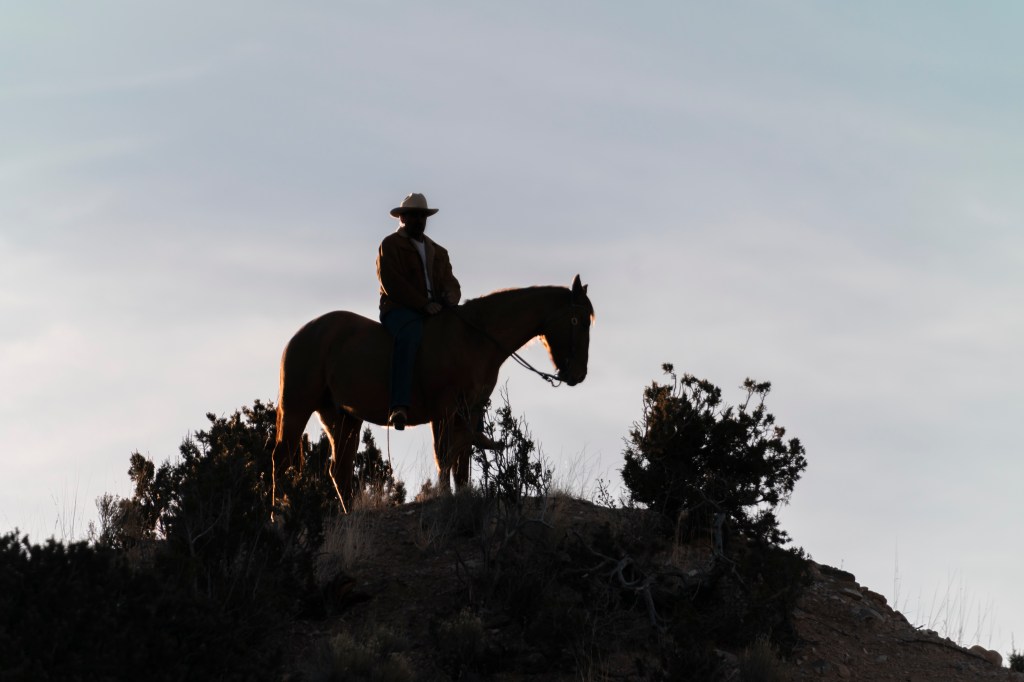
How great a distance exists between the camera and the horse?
41.5ft

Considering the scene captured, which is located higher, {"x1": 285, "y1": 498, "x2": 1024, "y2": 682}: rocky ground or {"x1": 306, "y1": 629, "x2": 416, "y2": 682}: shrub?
{"x1": 285, "y1": 498, "x2": 1024, "y2": 682}: rocky ground

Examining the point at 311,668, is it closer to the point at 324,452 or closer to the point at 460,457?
the point at 460,457

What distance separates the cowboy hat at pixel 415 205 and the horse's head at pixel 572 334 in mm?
1808

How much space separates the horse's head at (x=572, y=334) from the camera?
12828 mm

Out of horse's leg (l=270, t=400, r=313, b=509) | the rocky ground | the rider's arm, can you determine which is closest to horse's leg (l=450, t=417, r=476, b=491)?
the rocky ground

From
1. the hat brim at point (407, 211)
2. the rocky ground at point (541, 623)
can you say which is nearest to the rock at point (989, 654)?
the rocky ground at point (541, 623)

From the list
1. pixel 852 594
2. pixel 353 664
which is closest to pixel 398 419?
pixel 353 664

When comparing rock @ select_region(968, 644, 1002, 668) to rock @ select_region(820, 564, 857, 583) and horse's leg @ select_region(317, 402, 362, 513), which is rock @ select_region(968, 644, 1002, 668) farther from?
horse's leg @ select_region(317, 402, 362, 513)

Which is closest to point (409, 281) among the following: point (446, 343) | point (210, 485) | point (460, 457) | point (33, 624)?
point (446, 343)

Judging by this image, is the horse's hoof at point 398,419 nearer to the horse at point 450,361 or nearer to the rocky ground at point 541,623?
the horse at point 450,361

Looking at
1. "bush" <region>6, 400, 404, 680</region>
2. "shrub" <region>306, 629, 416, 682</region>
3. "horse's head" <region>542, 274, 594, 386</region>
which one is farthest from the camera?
"horse's head" <region>542, 274, 594, 386</region>

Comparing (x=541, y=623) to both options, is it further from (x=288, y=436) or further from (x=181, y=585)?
(x=288, y=436)

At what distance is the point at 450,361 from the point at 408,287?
0.97 meters

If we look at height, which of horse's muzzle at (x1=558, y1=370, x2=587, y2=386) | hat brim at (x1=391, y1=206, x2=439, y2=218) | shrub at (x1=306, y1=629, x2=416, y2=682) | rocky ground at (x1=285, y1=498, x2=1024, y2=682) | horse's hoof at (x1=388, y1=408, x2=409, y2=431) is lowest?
shrub at (x1=306, y1=629, x2=416, y2=682)
